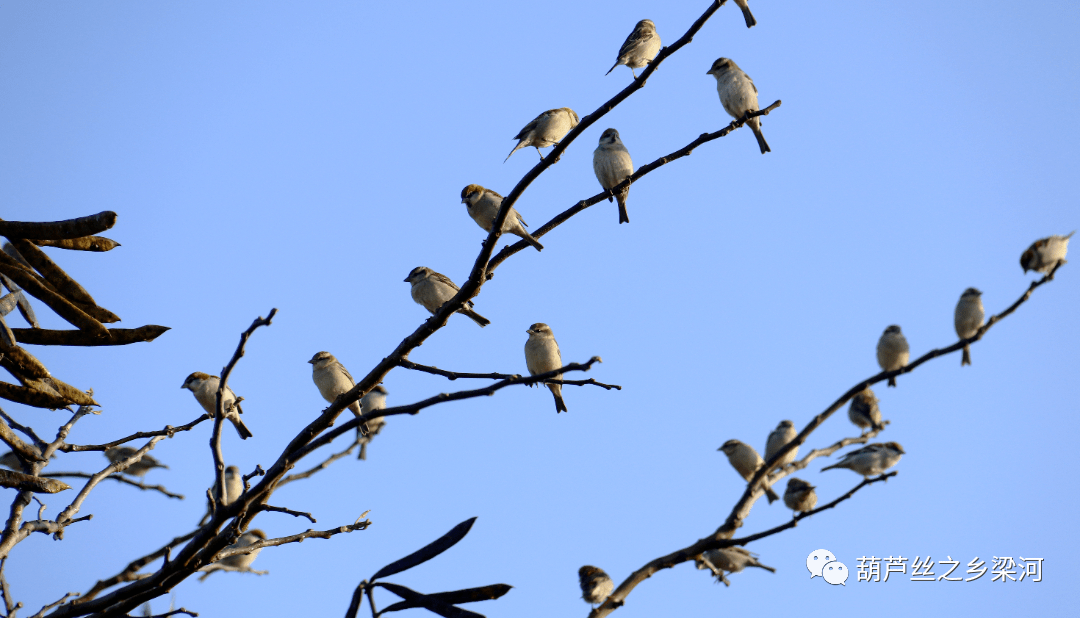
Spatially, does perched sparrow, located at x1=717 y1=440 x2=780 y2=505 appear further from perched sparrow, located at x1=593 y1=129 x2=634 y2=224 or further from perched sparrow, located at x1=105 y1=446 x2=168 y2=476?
perched sparrow, located at x1=105 y1=446 x2=168 y2=476

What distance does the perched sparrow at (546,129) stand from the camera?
311 inches

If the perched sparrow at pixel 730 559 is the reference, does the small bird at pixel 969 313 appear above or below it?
above

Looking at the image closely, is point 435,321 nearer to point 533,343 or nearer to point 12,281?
point 12,281

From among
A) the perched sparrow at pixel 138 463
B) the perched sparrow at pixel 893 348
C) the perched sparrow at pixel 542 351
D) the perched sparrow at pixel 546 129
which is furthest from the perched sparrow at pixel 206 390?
the perched sparrow at pixel 893 348

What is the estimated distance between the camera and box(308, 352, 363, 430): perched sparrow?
30.1 ft

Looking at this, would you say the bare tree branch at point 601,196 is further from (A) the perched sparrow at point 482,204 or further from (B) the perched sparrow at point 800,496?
(B) the perched sparrow at point 800,496

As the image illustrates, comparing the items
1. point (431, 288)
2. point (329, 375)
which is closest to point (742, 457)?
point (431, 288)

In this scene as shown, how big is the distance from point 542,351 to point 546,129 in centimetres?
225

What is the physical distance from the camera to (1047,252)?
5176mm

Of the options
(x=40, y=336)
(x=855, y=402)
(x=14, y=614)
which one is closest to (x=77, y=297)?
(x=40, y=336)

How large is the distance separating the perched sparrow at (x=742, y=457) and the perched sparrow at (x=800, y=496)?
116cm

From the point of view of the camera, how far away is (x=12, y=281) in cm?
420

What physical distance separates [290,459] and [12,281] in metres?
1.82

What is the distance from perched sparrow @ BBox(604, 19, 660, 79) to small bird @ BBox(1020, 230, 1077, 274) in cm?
419
